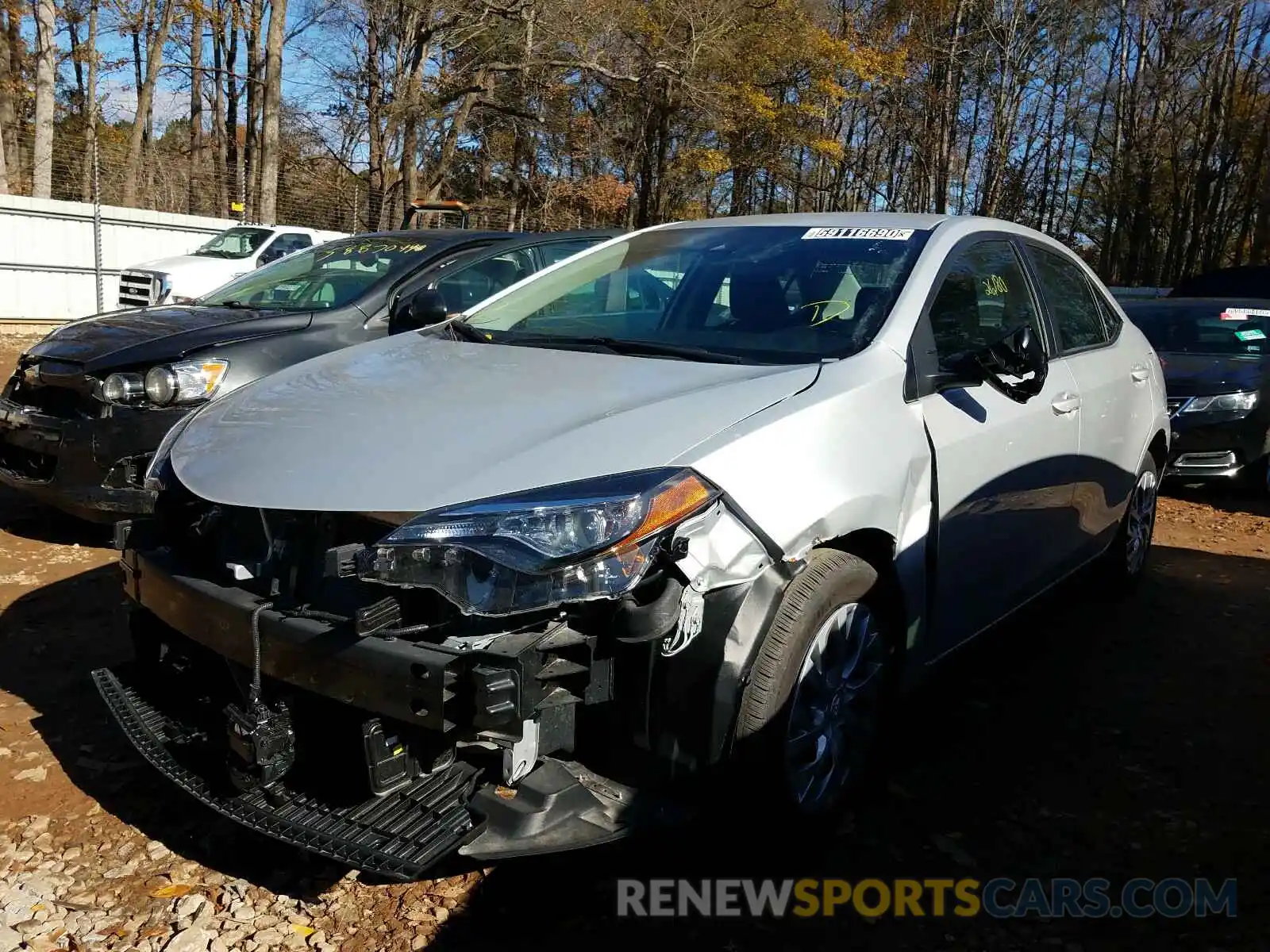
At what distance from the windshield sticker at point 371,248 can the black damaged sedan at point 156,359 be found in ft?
0.40

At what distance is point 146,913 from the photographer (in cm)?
249

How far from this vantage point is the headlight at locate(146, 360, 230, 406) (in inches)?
186

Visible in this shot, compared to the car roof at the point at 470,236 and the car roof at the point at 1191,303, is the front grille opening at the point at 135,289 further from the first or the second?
the car roof at the point at 1191,303

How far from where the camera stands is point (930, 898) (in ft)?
8.78

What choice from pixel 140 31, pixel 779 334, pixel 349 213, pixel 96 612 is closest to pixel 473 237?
pixel 96 612

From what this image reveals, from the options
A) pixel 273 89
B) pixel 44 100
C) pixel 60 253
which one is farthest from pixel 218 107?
pixel 60 253

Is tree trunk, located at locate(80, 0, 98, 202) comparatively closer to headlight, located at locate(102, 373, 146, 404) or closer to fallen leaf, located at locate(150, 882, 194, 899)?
headlight, located at locate(102, 373, 146, 404)

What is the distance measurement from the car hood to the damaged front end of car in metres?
0.07

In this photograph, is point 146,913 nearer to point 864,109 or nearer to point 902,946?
point 902,946

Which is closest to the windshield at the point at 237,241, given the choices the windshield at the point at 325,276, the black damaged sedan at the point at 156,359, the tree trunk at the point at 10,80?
the tree trunk at the point at 10,80

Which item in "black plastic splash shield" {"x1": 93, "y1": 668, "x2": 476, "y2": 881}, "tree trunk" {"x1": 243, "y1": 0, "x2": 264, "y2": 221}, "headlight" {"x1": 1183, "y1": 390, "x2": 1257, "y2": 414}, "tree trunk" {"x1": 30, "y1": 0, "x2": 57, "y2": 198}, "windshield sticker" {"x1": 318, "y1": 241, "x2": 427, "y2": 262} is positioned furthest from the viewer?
"tree trunk" {"x1": 243, "y1": 0, "x2": 264, "y2": 221}

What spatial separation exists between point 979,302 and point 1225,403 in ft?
16.5

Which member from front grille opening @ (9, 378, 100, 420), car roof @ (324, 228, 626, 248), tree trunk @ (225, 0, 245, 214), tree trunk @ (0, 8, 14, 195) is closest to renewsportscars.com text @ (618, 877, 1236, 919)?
front grille opening @ (9, 378, 100, 420)

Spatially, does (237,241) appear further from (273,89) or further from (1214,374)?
(1214,374)
